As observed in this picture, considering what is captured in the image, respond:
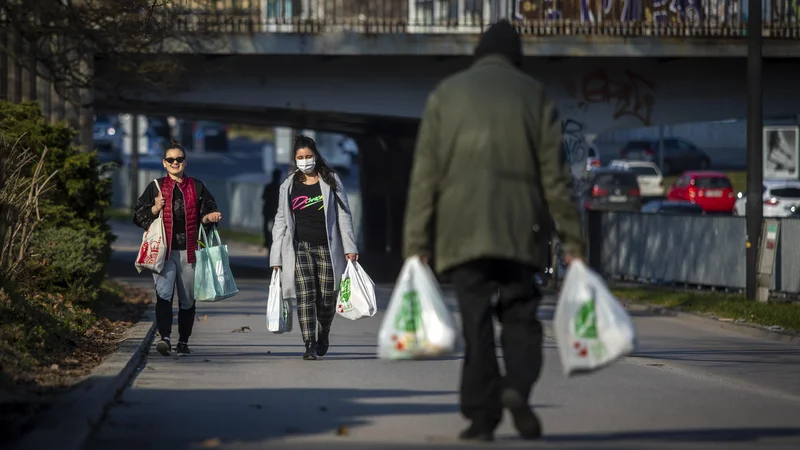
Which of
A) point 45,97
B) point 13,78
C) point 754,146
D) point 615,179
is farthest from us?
point 615,179

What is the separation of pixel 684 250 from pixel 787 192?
24298 millimetres

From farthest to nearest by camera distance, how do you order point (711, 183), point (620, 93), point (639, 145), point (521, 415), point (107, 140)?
point (107, 140)
point (639, 145)
point (711, 183)
point (620, 93)
point (521, 415)

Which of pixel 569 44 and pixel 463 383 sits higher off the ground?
pixel 569 44

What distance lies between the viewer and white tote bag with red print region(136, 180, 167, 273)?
11703mm

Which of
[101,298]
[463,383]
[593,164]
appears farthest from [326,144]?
[463,383]

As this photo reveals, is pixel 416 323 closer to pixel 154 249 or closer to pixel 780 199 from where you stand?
pixel 154 249

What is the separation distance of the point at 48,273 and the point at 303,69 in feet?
49.5

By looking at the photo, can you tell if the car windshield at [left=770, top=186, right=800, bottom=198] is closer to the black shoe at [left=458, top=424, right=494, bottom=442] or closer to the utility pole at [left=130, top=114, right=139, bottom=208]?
the utility pole at [left=130, top=114, right=139, bottom=208]

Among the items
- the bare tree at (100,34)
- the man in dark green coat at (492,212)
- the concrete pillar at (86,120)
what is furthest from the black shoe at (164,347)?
the concrete pillar at (86,120)

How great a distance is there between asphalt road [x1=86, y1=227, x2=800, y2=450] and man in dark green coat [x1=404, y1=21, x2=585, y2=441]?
1.10 feet

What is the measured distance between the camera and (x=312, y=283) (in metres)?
11.7

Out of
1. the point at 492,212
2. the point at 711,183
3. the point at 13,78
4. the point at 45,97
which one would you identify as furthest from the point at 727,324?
the point at 711,183

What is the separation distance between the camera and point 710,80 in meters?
30.4

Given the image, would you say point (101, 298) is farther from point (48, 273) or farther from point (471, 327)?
point (471, 327)
